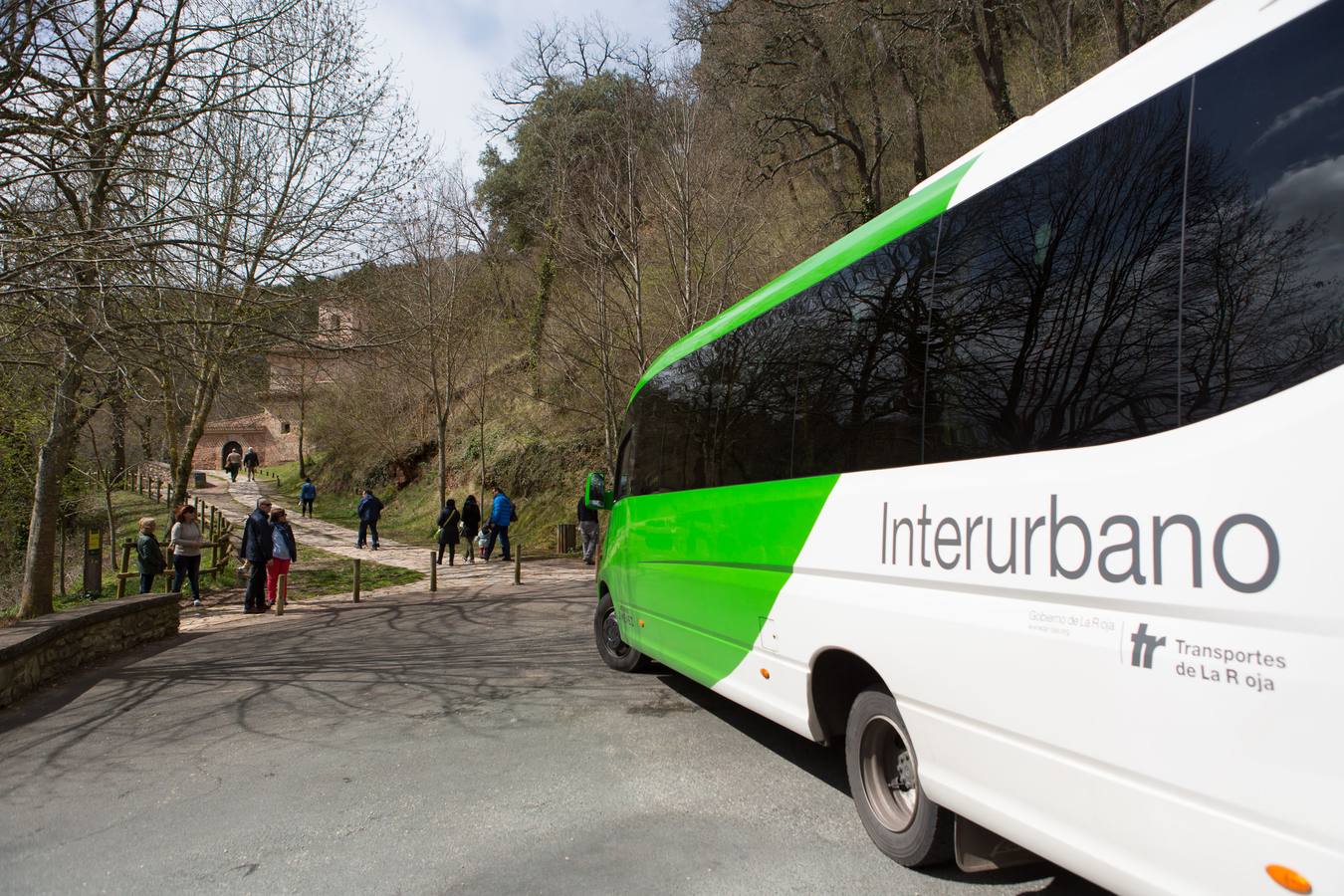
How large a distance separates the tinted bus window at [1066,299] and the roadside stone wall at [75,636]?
26.2ft

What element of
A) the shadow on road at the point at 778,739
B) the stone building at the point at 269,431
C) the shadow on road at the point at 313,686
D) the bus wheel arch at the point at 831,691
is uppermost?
the stone building at the point at 269,431

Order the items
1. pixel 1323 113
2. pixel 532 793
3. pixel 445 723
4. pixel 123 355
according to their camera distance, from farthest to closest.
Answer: pixel 123 355 → pixel 445 723 → pixel 532 793 → pixel 1323 113

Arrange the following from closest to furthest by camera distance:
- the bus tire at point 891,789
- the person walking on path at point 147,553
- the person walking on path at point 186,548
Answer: the bus tire at point 891,789
the person walking on path at point 147,553
the person walking on path at point 186,548

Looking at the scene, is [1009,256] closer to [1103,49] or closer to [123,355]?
[123,355]

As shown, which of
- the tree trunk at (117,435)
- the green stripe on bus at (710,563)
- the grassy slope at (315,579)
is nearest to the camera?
the green stripe on bus at (710,563)

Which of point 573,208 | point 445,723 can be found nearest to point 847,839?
point 445,723

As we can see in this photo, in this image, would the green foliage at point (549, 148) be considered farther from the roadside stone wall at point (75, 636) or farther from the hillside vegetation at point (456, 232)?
the roadside stone wall at point (75, 636)

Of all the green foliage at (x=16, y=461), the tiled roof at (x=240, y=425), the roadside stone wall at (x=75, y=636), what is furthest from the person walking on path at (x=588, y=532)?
the tiled roof at (x=240, y=425)

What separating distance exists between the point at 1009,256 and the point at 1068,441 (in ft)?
2.80

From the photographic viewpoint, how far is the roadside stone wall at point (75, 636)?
7.35 meters

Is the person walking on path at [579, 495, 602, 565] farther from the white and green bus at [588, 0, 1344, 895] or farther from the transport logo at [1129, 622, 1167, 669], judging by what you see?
the transport logo at [1129, 622, 1167, 669]

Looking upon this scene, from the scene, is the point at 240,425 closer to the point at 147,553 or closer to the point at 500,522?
the point at 500,522

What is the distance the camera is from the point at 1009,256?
3289 millimetres

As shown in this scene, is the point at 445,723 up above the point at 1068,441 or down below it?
below
